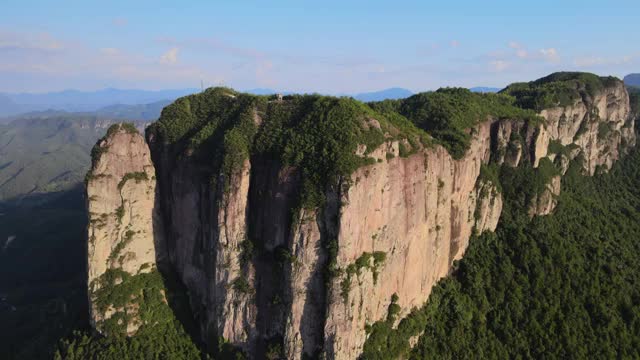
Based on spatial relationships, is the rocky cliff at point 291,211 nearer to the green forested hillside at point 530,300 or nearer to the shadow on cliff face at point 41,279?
the green forested hillside at point 530,300

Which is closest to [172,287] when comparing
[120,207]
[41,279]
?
[120,207]

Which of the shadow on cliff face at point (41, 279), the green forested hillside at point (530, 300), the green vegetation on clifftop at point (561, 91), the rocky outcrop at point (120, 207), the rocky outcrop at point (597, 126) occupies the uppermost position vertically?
the green vegetation on clifftop at point (561, 91)

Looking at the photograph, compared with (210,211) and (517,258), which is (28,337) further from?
(517,258)

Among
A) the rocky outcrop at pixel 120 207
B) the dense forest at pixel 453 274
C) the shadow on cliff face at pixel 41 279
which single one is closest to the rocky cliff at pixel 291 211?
the rocky outcrop at pixel 120 207

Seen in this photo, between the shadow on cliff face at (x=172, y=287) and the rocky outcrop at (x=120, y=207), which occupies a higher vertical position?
the rocky outcrop at (x=120, y=207)

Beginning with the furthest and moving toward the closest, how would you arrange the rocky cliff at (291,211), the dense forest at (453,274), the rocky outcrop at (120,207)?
1. the rocky outcrop at (120,207)
2. the dense forest at (453,274)
3. the rocky cliff at (291,211)

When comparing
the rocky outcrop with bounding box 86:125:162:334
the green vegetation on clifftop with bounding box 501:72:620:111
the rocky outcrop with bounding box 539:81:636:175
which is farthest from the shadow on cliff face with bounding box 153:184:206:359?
the green vegetation on clifftop with bounding box 501:72:620:111

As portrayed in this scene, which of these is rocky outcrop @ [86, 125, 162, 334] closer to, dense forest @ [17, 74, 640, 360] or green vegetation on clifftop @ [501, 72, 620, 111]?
dense forest @ [17, 74, 640, 360]
